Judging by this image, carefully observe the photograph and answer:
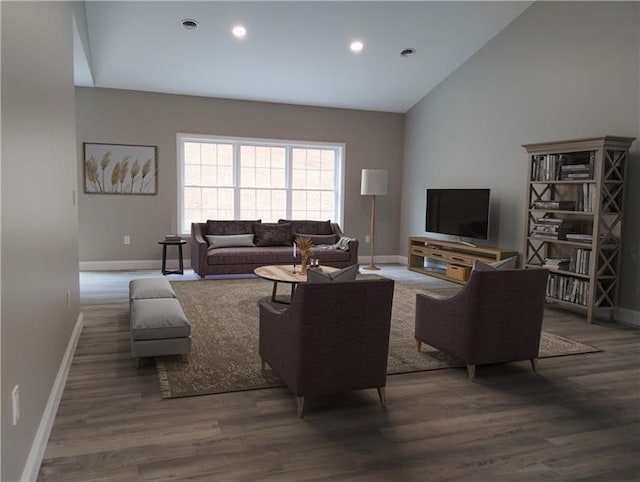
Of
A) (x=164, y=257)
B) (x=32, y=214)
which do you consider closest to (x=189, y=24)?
(x=164, y=257)

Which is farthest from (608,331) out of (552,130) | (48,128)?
(48,128)

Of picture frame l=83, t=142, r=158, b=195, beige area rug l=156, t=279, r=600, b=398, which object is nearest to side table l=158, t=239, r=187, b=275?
picture frame l=83, t=142, r=158, b=195

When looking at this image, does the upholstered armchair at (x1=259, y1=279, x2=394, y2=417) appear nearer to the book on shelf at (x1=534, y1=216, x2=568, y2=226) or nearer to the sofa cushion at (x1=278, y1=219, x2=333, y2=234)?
the book on shelf at (x1=534, y1=216, x2=568, y2=226)

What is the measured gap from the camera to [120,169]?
7352 millimetres

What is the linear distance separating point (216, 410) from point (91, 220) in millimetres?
5514

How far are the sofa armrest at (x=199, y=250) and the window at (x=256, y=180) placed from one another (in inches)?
30.4

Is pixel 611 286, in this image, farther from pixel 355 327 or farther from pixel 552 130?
pixel 355 327

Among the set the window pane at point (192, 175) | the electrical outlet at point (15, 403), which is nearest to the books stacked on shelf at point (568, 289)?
the electrical outlet at point (15, 403)

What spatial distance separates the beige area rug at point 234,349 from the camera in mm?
3113

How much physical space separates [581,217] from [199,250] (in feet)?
15.1

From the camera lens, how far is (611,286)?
4.85m

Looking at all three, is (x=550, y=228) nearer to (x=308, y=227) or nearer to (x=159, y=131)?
(x=308, y=227)

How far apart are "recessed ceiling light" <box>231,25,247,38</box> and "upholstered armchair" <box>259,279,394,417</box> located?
14.1 feet

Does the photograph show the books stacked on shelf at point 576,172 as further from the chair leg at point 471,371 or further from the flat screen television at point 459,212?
the chair leg at point 471,371
